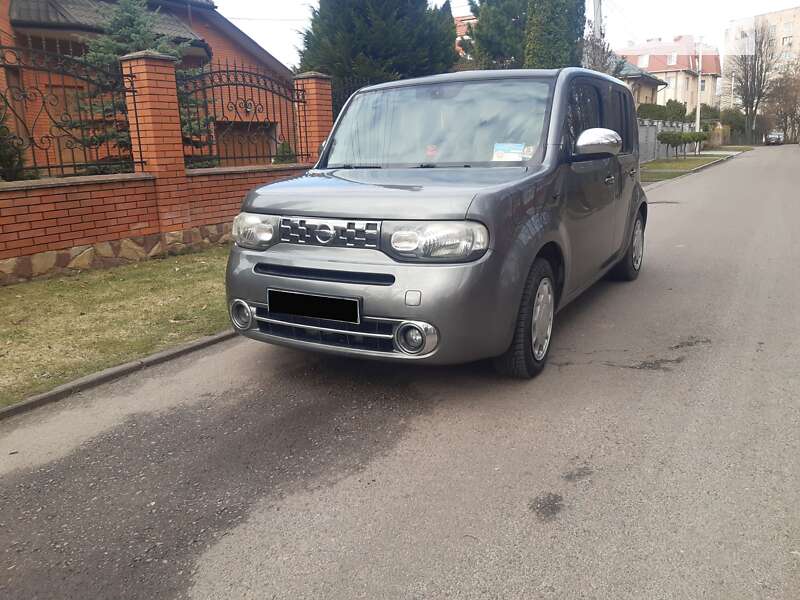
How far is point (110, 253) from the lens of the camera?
7.68 meters

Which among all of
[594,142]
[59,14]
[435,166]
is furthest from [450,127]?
[59,14]

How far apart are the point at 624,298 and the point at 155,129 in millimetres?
5652

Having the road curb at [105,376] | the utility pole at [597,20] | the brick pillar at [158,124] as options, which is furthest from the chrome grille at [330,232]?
the utility pole at [597,20]

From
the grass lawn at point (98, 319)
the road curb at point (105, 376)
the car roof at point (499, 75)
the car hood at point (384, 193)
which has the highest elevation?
the car roof at point (499, 75)

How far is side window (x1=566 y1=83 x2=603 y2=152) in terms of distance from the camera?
4.61 metres

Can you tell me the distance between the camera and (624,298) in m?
6.33

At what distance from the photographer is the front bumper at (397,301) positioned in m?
3.50

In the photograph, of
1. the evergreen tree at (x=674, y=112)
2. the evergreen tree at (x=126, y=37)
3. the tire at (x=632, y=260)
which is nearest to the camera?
the tire at (x=632, y=260)

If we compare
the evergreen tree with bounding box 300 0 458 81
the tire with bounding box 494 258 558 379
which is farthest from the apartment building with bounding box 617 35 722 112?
the tire with bounding box 494 258 558 379

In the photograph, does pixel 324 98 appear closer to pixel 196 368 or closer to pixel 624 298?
pixel 624 298

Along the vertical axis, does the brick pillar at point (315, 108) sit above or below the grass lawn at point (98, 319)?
above

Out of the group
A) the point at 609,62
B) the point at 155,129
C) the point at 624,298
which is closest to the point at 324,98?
the point at 155,129

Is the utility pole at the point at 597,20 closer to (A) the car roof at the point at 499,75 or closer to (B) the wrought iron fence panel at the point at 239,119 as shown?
(B) the wrought iron fence panel at the point at 239,119

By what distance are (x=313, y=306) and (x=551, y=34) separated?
1895 centimetres
